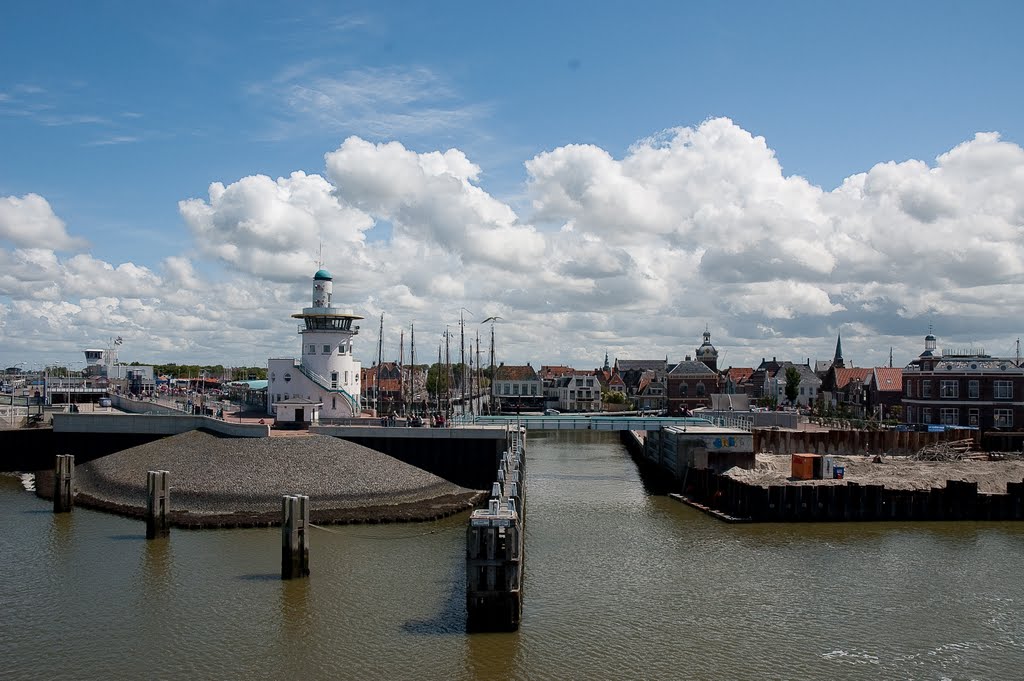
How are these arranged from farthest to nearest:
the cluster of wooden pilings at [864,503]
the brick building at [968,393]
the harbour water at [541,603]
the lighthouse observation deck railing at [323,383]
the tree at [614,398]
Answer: the tree at [614,398], the brick building at [968,393], the lighthouse observation deck railing at [323,383], the cluster of wooden pilings at [864,503], the harbour water at [541,603]

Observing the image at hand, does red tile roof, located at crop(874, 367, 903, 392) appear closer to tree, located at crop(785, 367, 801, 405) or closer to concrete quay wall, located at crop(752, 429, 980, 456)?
tree, located at crop(785, 367, 801, 405)

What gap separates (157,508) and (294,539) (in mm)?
Result: 10615

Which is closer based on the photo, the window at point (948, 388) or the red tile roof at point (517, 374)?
the window at point (948, 388)

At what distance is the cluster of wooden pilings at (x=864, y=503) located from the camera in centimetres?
4603

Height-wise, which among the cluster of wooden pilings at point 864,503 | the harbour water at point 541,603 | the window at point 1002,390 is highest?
the window at point 1002,390

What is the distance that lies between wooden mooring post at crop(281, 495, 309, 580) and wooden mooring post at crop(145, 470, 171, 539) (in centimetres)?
997

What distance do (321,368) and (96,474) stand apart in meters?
17.3

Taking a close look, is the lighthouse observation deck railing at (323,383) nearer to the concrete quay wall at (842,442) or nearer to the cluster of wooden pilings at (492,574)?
the concrete quay wall at (842,442)

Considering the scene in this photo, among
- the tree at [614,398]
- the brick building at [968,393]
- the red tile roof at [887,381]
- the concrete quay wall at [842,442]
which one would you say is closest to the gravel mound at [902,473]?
the concrete quay wall at [842,442]

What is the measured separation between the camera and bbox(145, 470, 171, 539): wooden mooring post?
39.7 meters

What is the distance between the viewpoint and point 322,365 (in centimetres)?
6378

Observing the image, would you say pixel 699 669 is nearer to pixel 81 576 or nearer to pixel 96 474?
pixel 81 576

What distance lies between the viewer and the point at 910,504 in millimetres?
46781

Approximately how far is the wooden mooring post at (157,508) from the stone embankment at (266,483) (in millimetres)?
1841
